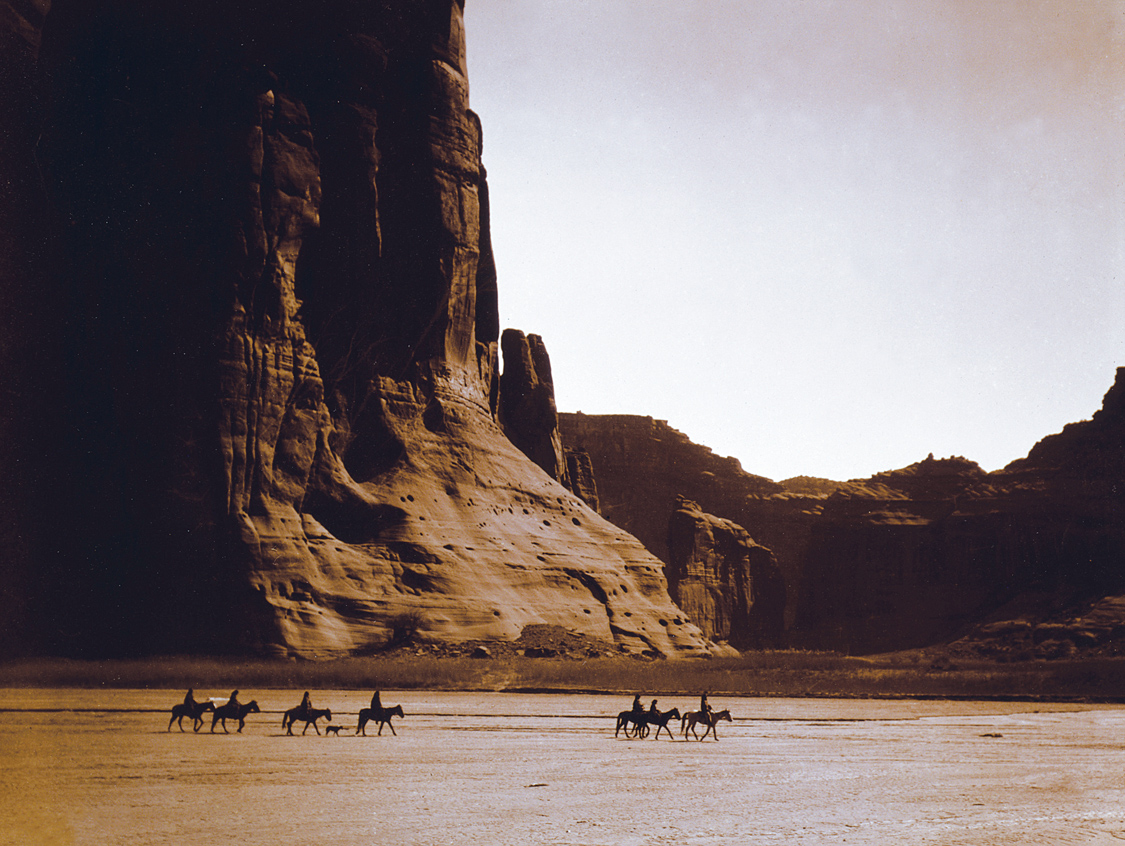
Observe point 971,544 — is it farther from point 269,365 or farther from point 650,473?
point 269,365

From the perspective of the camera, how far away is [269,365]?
171 ft

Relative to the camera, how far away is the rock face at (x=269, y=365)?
48.7 meters

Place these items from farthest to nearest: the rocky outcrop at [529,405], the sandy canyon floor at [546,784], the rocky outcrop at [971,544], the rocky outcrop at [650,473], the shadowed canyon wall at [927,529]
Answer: the rocky outcrop at [650,473], the rocky outcrop at [971,544], the shadowed canyon wall at [927,529], the rocky outcrop at [529,405], the sandy canyon floor at [546,784]

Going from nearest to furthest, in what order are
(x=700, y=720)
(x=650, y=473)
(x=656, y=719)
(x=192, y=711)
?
(x=192, y=711)
(x=656, y=719)
(x=700, y=720)
(x=650, y=473)

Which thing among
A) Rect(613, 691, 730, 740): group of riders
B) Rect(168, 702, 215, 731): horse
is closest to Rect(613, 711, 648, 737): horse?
Rect(613, 691, 730, 740): group of riders

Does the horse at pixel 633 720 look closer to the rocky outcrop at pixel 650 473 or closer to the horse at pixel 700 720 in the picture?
the horse at pixel 700 720

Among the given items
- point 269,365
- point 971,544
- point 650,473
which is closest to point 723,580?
point 971,544

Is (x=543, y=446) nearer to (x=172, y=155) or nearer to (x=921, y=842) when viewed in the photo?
(x=172, y=155)

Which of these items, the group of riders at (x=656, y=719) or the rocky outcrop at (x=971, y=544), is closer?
the group of riders at (x=656, y=719)

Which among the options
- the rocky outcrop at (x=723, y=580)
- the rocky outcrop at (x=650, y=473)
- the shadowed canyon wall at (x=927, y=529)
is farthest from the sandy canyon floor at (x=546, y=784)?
the rocky outcrop at (x=650, y=473)

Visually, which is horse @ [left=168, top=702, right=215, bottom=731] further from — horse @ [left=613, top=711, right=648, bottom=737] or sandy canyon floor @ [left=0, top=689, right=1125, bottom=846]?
horse @ [left=613, top=711, right=648, bottom=737]

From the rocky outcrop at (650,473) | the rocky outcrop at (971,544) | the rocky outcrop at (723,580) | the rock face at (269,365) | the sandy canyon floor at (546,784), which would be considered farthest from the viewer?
the rocky outcrop at (650,473)

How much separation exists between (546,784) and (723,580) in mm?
131016

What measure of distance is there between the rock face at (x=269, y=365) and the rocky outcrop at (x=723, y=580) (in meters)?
70.1
